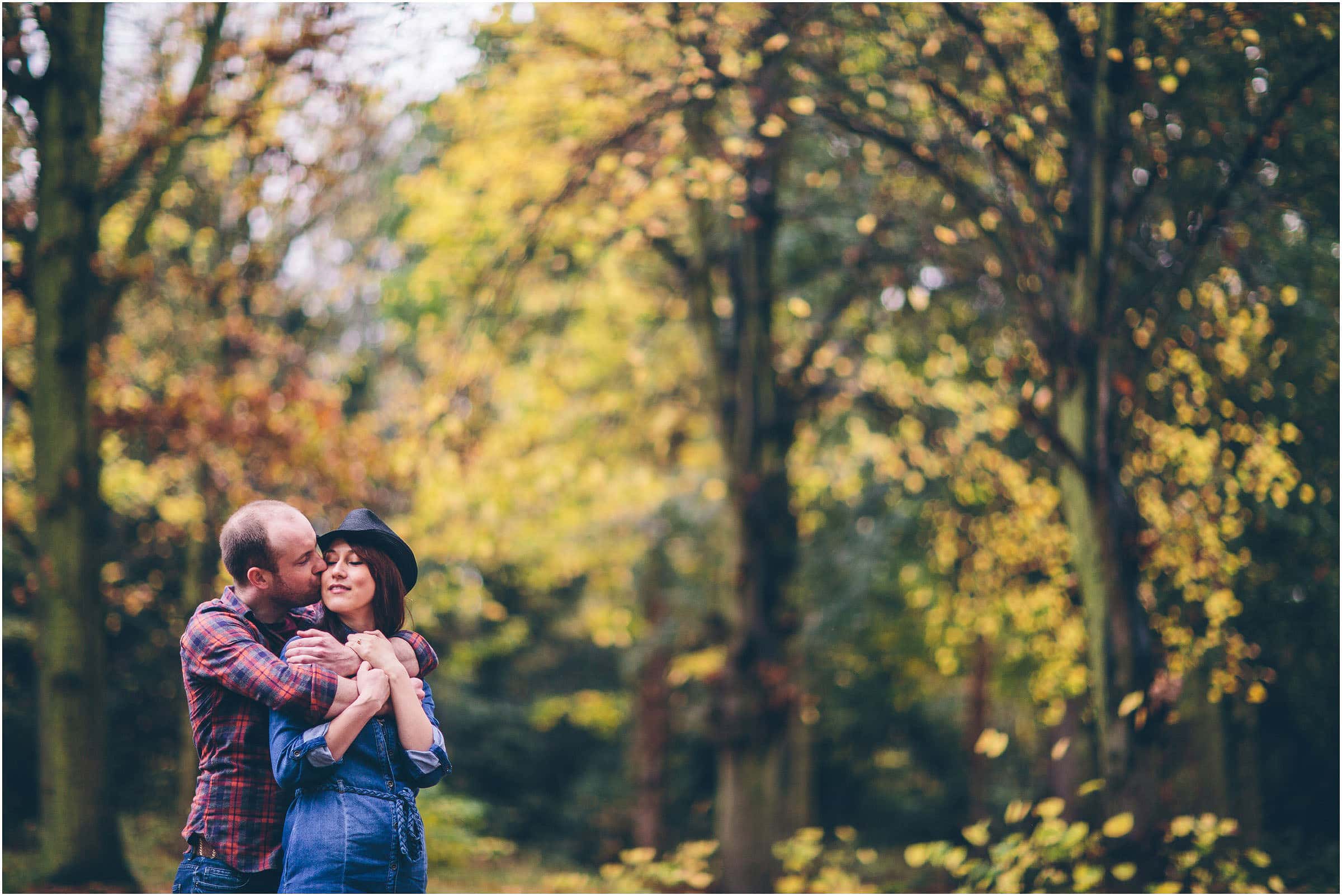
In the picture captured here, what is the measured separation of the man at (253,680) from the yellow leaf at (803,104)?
3760mm

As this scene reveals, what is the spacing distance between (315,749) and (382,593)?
524mm

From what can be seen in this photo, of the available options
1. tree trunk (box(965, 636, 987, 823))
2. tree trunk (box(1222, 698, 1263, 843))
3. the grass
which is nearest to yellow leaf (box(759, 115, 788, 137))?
the grass

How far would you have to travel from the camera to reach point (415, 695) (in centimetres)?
284

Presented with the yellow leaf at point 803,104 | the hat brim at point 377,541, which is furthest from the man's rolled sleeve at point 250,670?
the yellow leaf at point 803,104

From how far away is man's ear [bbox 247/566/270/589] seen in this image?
2951mm

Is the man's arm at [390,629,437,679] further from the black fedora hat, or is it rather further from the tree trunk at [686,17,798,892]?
the tree trunk at [686,17,798,892]

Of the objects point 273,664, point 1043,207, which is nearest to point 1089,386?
point 1043,207

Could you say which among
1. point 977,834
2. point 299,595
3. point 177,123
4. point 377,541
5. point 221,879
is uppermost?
point 177,123

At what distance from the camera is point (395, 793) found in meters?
2.79

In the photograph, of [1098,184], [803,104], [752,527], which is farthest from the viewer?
[752,527]

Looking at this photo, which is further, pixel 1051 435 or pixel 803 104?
pixel 803 104

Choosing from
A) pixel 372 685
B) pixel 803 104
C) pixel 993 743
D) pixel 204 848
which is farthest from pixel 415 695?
pixel 803 104

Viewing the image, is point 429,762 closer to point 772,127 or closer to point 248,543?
point 248,543

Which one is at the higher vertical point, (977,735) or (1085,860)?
(1085,860)
